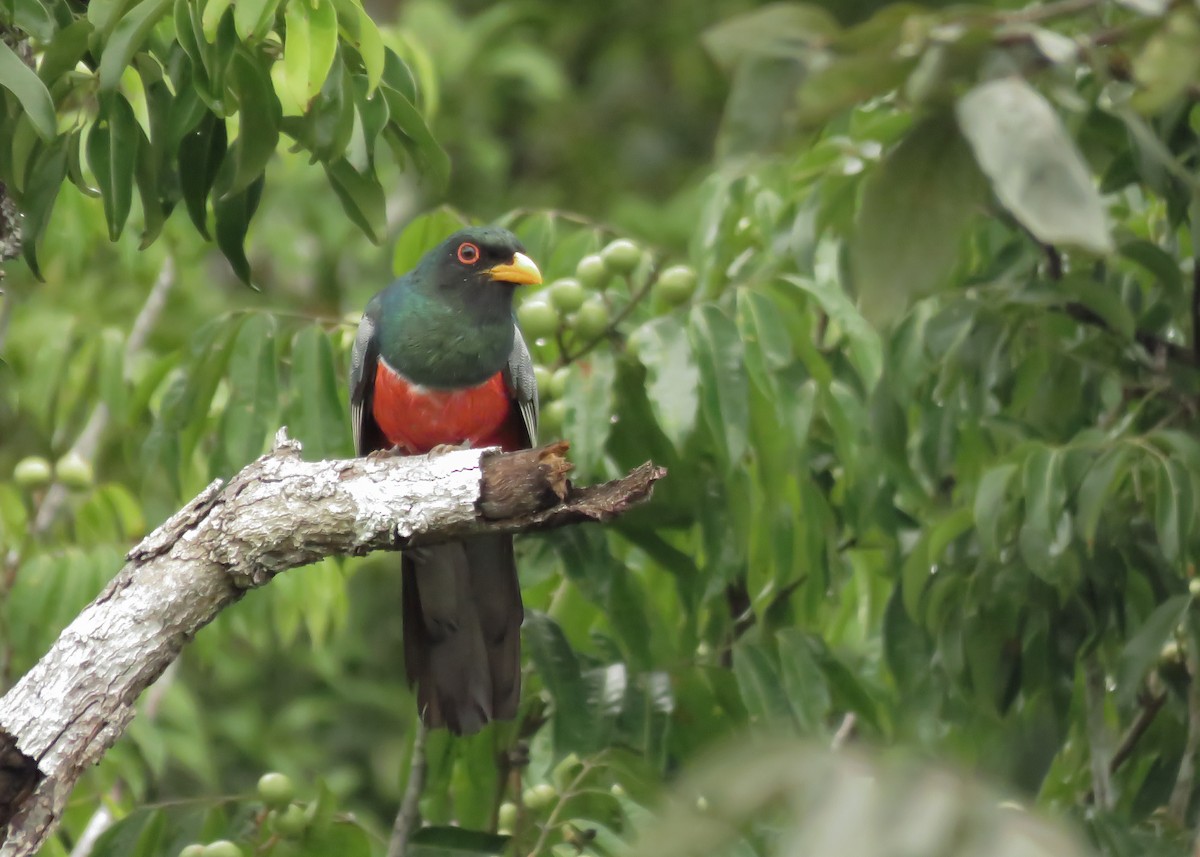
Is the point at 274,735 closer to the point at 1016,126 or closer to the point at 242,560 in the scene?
the point at 242,560

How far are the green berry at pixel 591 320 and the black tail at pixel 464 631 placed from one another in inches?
23.0

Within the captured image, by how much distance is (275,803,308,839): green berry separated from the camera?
3828 mm

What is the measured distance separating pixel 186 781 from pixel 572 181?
18.5 ft

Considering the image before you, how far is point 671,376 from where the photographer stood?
3.60 m

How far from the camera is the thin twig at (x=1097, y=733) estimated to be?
373cm

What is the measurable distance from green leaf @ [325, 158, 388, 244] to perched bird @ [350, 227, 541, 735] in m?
1.09

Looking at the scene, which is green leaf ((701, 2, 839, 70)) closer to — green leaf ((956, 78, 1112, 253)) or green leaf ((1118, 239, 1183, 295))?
green leaf ((956, 78, 1112, 253))

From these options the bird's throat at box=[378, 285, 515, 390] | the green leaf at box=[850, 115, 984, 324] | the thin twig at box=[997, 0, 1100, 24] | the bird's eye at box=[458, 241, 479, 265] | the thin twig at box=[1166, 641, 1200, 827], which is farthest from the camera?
the bird's eye at box=[458, 241, 479, 265]

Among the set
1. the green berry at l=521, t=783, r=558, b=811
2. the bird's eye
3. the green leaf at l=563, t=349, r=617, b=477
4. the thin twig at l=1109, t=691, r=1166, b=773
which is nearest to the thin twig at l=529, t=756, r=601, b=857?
the green berry at l=521, t=783, r=558, b=811

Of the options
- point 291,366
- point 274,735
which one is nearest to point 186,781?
point 274,735

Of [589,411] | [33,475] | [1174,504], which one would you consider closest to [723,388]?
[589,411]

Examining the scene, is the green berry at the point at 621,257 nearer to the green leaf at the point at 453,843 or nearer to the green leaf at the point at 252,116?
→ the green leaf at the point at 252,116

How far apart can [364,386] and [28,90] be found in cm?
197

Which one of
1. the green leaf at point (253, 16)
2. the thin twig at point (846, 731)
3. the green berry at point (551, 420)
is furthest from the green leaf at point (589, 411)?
the thin twig at point (846, 731)
